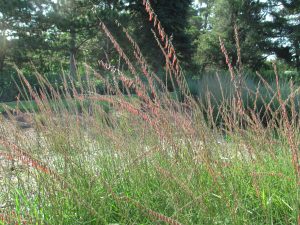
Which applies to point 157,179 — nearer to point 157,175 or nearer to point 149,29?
point 157,175

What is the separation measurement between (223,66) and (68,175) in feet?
58.8

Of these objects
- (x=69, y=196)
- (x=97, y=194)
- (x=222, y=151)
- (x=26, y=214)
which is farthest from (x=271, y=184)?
(x=26, y=214)

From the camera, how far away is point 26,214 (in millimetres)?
1883

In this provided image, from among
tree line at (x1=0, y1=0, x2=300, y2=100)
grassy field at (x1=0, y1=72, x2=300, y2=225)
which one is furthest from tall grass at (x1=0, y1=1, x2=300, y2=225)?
tree line at (x1=0, y1=0, x2=300, y2=100)

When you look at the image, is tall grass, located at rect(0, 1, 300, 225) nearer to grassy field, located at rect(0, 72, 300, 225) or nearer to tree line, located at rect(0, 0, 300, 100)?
grassy field, located at rect(0, 72, 300, 225)

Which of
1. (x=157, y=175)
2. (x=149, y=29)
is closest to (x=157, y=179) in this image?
(x=157, y=175)

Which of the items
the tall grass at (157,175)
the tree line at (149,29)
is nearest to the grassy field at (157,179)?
the tall grass at (157,175)

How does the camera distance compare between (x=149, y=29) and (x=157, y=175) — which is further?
(x=149, y=29)

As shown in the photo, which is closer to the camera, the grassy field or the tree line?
the grassy field

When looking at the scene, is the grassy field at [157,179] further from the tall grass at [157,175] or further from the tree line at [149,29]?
the tree line at [149,29]

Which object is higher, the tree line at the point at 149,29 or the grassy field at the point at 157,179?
the tree line at the point at 149,29

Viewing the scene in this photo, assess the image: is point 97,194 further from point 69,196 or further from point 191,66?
point 191,66

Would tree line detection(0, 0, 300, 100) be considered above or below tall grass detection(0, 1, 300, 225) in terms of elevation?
above

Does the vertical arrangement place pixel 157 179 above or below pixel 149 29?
below
